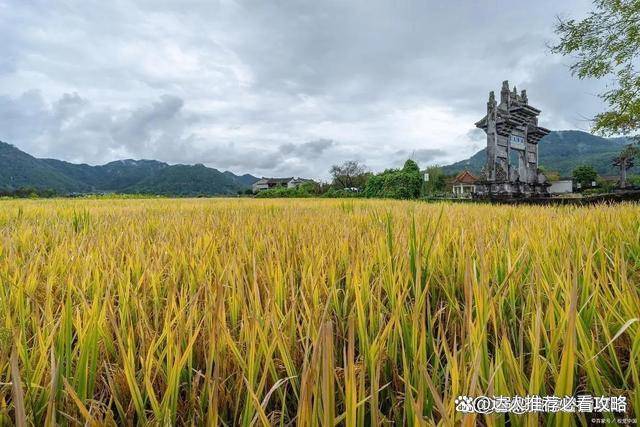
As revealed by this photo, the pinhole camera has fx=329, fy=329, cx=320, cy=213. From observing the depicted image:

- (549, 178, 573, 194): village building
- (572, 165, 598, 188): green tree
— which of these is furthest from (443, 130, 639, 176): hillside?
(549, 178, 573, 194): village building

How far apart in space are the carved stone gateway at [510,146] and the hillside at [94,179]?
295 feet

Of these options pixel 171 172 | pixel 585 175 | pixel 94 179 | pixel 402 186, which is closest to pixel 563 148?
pixel 585 175

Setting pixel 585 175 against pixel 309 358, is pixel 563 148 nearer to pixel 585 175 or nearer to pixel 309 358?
pixel 585 175

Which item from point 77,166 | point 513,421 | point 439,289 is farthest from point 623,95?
point 77,166

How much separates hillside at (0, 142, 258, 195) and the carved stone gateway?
295ft

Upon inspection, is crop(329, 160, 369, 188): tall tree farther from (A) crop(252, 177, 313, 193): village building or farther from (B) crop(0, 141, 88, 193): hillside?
(B) crop(0, 141, 88, 193): hillside

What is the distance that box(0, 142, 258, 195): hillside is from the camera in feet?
387

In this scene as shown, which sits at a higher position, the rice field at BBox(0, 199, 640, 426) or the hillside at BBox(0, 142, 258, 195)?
the hillside at BBox(0, 142, 258, 195)

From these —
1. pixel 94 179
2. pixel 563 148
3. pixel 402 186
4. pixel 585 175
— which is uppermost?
pixel 563 148

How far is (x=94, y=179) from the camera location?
603 ft

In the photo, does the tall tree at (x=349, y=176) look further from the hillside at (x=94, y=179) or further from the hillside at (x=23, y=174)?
the hillside at (x=23, y=174)

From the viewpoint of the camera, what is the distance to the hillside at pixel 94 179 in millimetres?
117812

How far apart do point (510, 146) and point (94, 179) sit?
215723 mm

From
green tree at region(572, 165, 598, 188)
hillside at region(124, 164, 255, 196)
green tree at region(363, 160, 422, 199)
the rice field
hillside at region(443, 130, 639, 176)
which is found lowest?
the rice field
